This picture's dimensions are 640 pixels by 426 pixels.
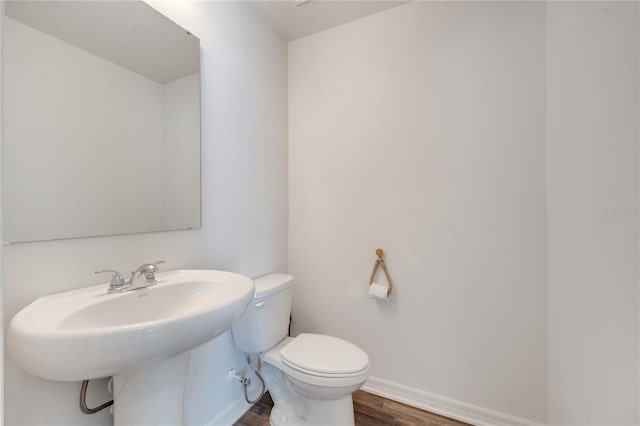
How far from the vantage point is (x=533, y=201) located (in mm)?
1364

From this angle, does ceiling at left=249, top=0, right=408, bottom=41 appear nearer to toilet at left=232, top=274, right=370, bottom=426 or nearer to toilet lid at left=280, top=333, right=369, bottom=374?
toilet at left=232, top=274, right=370, bottom=426

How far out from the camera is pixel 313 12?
5.58 ft

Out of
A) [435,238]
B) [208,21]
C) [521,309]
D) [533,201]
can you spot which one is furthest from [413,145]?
[208,21]

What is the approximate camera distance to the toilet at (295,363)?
1.24 meters

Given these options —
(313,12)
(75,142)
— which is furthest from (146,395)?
(313,12)

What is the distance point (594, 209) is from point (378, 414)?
55.7 inches

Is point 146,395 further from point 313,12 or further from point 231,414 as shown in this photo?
point 313,12

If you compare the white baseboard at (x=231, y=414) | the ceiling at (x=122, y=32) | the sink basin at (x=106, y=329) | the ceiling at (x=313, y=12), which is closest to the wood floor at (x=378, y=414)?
the white baseboard at (x=231, y=414)

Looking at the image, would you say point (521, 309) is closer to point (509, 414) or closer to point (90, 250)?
Answer: point (509, 414)

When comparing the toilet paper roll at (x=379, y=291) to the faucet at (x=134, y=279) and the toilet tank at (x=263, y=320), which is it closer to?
the toilet tank at (x=263, y=320)

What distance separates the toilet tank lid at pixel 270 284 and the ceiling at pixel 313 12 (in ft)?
5.24

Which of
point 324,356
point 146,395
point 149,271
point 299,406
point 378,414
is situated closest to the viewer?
point 146,395

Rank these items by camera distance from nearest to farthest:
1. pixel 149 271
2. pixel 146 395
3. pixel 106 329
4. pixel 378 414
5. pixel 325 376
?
1. pixel 106 329
2. pixel 146 395
3. pixel 149 271
4. pixel 325 376
5. pixel 378 414

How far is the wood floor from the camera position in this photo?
4.89ft
